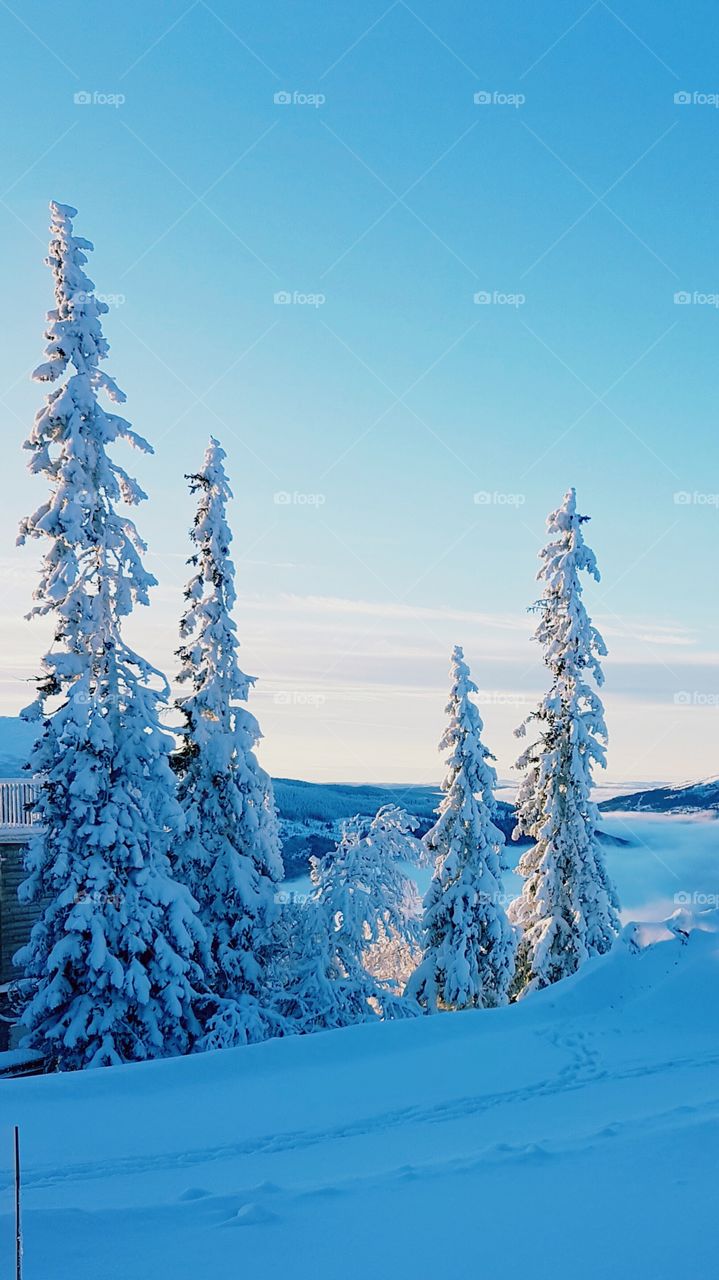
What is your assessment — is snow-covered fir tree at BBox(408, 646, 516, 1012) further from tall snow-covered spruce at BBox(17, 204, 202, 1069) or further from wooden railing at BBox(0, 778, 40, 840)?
wooden railing at BBox(0, 778, 40, 840)

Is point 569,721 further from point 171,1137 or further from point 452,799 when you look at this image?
point 171,1137

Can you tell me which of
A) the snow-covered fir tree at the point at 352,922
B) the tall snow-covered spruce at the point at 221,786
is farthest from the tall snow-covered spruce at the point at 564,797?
the tall snow-covered spruce at the point at 221,786

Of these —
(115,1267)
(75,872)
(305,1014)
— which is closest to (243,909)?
(305,1014)

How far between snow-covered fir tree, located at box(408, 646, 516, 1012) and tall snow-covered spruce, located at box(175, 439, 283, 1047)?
18.6 ft

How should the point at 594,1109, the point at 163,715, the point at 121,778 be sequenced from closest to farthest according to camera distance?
1. the point at 594,1109
2. the point at 121,778
3. the point at 163,715

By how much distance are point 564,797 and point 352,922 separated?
7.53 meters

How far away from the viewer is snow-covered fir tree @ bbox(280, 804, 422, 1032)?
65.2 feet

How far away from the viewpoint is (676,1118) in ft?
30.9

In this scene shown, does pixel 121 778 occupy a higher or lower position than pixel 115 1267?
higher

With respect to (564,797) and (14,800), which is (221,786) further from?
(564,797)

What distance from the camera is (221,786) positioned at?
20109mm

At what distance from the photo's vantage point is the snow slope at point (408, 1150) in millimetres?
6738

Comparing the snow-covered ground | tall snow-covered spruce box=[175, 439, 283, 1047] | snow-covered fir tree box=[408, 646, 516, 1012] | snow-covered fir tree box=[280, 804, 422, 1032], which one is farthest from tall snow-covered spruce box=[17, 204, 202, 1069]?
snow-covered fir tree box=[408, 646, 516, 1012]

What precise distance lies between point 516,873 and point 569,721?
15.2ft
